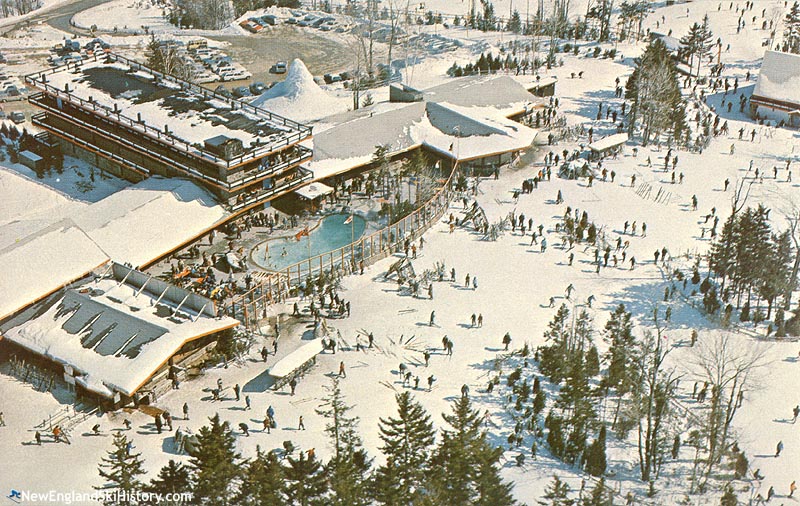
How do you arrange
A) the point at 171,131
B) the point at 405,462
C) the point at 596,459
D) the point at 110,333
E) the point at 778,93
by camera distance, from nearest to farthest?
1. the point at 405,462
2. the point at 596,459
3. the point at 110,333
4. the point at 171,131
5. the point at 778,93

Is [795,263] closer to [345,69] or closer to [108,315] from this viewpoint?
[108,315]

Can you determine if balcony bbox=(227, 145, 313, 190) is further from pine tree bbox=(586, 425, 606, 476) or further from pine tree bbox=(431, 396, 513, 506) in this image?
pine tree bbox=(586, 425, 606, 476)

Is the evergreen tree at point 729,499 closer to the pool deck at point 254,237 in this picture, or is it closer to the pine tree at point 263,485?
the pine tree at point 263,485

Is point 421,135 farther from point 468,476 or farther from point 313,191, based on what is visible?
point 468,476

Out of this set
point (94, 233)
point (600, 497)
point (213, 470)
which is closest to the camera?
point (213, 470)

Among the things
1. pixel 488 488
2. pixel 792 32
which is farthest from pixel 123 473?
pixel 792 32

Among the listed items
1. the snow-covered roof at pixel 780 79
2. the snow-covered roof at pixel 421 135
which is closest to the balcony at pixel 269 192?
the snow-covered roof at pixel 421 135

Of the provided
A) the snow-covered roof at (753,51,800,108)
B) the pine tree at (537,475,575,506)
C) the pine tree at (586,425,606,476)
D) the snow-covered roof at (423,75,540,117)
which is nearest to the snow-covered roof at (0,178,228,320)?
the snow-covered roof at (423,75,540,117)

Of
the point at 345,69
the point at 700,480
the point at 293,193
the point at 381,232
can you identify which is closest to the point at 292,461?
the point at 700,480
